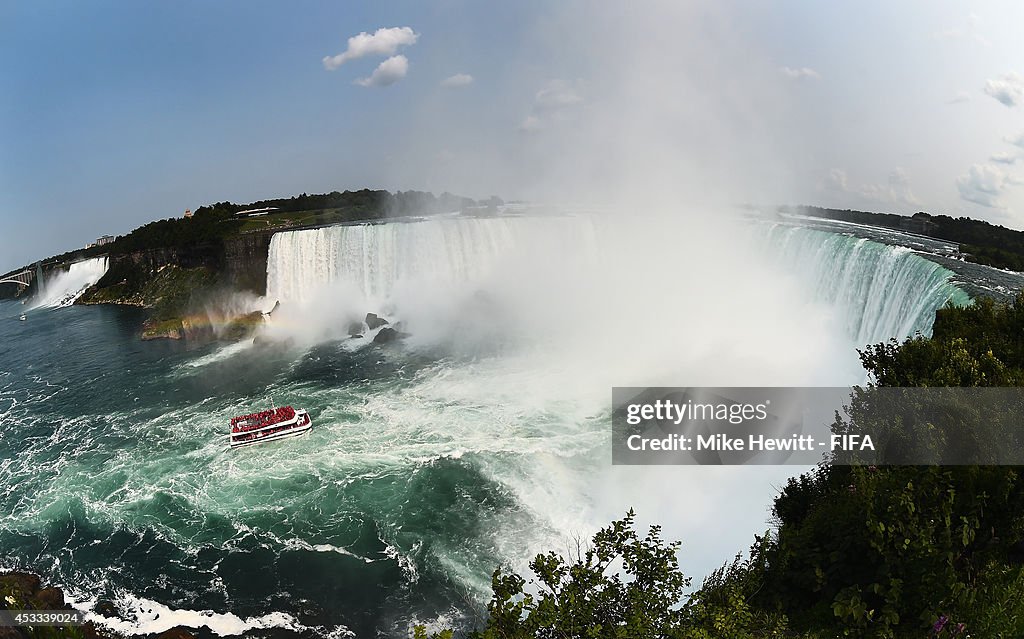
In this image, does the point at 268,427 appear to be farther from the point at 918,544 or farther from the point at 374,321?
the point at 918,544

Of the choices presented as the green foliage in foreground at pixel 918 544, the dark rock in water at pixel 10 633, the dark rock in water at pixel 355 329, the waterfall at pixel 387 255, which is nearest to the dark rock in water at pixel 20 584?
the dark rock in water at pixel 10 633

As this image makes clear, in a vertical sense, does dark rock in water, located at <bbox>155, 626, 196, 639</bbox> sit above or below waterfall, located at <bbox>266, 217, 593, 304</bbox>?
below

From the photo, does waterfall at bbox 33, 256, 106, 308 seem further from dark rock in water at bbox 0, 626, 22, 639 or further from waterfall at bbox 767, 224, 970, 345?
waterfall at bbox 767, 224, 970, 345

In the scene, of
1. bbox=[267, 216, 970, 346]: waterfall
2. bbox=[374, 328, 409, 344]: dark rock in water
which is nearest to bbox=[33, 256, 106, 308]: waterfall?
bbox=[267, 216, 970, 346]: waterfall

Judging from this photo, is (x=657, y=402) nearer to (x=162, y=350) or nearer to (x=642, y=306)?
(x=642, y=306)

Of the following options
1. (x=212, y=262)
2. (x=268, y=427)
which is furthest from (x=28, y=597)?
(x=212, y=262)

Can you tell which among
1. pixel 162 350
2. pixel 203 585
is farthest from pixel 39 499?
pixel 162 350

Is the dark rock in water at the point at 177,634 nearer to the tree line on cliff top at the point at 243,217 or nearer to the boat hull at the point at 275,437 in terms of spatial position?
the boat hull at the point at 275,437
